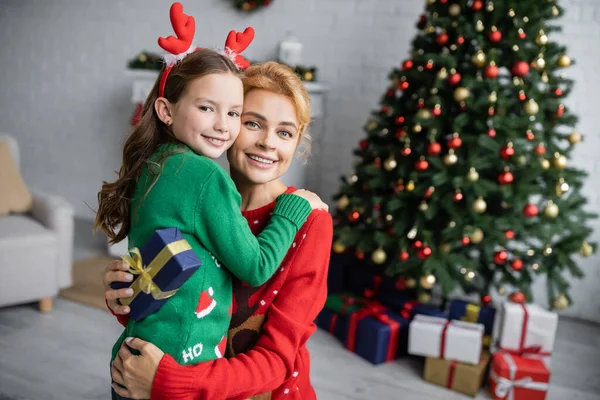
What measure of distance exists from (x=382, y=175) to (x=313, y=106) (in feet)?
3.49

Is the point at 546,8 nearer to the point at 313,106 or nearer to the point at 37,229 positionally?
the point at 313,106

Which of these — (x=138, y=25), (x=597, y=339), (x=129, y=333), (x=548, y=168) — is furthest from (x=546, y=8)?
(x=138, y=25)

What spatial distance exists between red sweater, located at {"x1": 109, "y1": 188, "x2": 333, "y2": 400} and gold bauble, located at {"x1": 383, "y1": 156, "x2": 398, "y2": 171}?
167cm

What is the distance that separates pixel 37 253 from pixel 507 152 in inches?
95.1

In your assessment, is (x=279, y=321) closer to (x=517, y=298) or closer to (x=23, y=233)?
(x=517, y=298)

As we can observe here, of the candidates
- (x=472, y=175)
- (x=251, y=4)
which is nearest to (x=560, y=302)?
(x=472, y=175)

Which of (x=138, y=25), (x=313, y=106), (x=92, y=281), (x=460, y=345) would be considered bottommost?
(x=92, y=281)

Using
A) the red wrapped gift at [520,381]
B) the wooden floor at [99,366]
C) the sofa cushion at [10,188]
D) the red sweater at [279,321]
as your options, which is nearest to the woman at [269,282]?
the red sweater at [279,321]

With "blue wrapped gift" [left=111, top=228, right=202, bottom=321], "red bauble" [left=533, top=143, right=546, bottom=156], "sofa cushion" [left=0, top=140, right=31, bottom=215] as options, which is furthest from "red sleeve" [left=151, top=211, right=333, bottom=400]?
"sofa cushion" [left=0, top=140, right=31, bottom=215]

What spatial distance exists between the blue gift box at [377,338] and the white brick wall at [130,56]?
133cm

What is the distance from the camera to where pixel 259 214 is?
3.98ft

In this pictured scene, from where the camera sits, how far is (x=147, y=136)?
1.09 m

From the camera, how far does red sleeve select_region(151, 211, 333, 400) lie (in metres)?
0.95

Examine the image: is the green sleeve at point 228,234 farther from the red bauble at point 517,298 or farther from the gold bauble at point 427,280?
the red bauble at point 517,298
